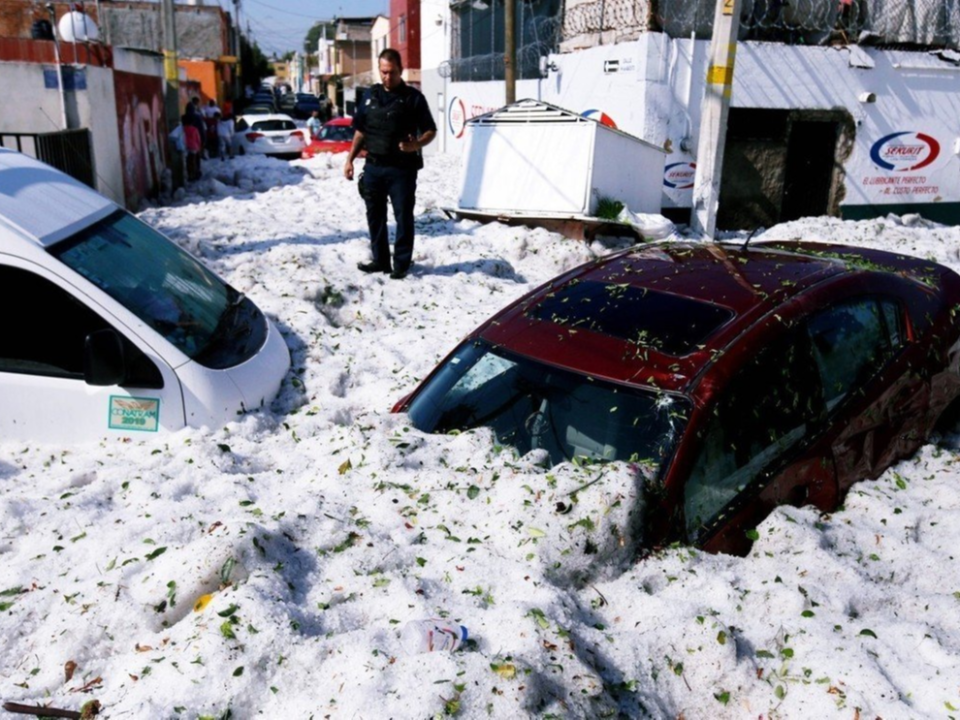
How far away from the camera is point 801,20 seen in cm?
1433

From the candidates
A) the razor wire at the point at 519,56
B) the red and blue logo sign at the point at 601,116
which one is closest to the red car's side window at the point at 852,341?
the red and blue logo sign at the point at 601,116

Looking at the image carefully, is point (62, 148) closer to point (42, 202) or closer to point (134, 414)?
point (42, 202)

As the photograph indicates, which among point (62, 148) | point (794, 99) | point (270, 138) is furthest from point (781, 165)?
point (270, 138)

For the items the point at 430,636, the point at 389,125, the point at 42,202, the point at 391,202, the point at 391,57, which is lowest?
the point at 430,636

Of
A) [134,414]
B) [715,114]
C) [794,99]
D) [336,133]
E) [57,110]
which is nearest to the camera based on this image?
[134,414]

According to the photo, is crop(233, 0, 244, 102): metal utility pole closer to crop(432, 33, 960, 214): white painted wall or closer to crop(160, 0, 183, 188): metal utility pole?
crop(160, 0, 183, 188): metal utility pole

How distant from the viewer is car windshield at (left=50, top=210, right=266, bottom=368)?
4.59 m

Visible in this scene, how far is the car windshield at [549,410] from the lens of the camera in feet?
11.5

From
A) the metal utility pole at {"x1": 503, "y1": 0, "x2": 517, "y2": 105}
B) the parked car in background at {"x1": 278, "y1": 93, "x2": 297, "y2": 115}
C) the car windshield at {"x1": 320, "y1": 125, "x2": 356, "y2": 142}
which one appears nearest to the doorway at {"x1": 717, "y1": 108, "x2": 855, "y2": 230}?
the metal utility pole at {"x1": 503, "y1": 0, "x2": 517, "y2": 105}

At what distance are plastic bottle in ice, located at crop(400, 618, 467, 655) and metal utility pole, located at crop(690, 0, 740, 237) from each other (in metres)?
10.9

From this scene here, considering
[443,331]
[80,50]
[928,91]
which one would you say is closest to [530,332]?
[443,331]

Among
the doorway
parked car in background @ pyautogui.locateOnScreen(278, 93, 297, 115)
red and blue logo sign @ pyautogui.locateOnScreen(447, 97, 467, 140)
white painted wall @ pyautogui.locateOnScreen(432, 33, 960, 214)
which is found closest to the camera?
white painted wall @ pyautogui.locateOnScreen(432, 33, 960, 214)

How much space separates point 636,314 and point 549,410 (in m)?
0.64

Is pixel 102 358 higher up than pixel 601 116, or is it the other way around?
pixel 601 116
